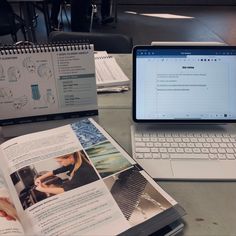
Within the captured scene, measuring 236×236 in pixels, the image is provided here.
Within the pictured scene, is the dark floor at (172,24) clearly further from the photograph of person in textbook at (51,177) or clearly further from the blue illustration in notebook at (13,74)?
the photograph of person in textbook at (51,177)

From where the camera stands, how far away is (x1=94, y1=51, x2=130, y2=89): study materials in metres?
1.02

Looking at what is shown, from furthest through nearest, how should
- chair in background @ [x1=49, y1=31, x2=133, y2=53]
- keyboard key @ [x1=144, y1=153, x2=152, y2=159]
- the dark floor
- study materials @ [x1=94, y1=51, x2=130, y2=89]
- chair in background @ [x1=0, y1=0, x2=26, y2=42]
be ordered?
1. the dark floor
2. chair in background @ [x1=0, y1=0, x2=26, y2=42]
3. chair in background @ [x1=49, y1=31, x2=133, y2=53]
4. study materials @ [x1=94, y1=51, x2=130, y2=89]
5. keyboard key @ [x1=144, y1=153, x2=152, y2=159]

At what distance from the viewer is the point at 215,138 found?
0.72 meters

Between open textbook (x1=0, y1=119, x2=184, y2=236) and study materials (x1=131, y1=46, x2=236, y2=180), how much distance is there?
0.10m

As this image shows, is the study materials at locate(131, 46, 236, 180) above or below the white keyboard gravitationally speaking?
above

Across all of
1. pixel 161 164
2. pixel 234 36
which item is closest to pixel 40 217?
pixel 161 164

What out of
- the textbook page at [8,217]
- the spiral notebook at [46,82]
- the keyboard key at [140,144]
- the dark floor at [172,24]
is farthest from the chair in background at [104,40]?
the dark floor at [172,24]

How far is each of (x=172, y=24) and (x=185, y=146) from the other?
13.4 feet

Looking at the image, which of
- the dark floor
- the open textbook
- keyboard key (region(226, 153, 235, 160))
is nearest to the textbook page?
the open textbook

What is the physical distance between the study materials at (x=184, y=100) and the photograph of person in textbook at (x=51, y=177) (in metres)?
0.13

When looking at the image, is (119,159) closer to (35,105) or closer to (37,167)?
(37,167)

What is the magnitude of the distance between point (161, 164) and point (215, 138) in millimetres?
168

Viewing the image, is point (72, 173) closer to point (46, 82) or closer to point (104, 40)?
point (46, 82)

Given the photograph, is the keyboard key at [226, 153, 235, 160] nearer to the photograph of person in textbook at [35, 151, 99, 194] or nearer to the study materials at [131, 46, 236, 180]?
the study materials at [131, 46, 236, 180]
